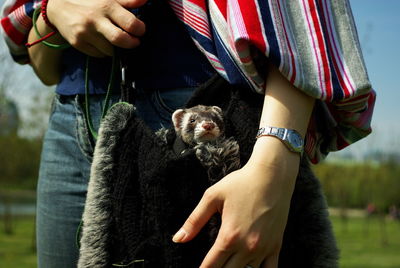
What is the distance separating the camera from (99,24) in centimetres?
108

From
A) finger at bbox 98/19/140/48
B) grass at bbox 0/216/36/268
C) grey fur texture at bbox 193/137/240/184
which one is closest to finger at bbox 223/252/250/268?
grey fur texture at bbox 193/137/240/184

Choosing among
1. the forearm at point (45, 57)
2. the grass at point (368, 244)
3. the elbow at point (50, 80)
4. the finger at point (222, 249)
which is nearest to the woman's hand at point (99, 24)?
the forearm at point (45, 57)

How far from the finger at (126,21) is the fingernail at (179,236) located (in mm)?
467

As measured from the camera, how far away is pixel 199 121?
94cm

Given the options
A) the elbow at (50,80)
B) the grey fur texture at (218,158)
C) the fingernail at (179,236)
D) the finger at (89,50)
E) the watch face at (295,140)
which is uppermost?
the finger at (89,50)

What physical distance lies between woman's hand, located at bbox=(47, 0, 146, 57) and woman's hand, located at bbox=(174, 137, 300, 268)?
41 centimetres

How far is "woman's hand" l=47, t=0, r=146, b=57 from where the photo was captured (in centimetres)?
106

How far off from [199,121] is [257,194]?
0.20 metres

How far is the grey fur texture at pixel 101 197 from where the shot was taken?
3.31ft

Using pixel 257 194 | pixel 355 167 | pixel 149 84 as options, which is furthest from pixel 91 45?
pixel 355 167

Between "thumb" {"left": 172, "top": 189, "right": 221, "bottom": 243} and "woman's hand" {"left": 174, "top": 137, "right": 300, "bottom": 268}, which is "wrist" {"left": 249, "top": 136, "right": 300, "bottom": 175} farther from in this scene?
"thumb" {"left": 172, "top": 189, "right": 221, "bottom": 243}

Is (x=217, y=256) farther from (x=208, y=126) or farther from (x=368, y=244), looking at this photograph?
(x=368, y=244)

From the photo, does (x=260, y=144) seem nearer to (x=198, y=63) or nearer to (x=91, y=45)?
(x=198, y=63)

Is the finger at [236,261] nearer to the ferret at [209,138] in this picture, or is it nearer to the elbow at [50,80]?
the ferret at [209,138]
